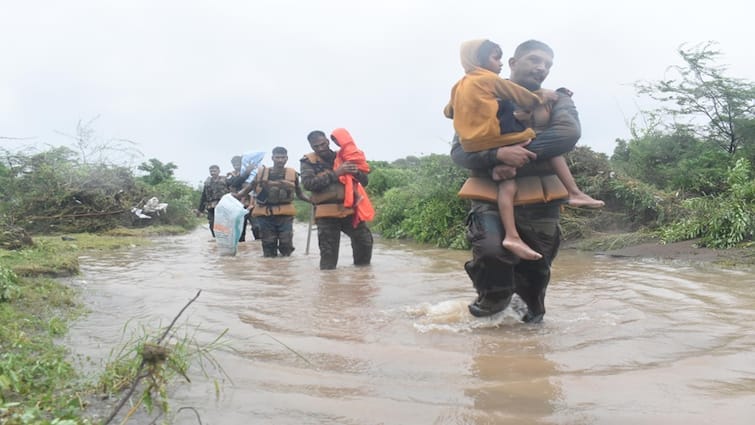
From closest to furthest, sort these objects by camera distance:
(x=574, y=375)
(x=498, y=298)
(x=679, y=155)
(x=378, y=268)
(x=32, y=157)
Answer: (x=574, y=375)
(x=498, y=298)
(x=378, y=268)
(x=679, y=155)
(x=32, y=157)

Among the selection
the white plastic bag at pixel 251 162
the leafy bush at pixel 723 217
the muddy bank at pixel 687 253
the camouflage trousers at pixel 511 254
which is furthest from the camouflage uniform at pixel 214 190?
the camouflage trousers at pixel 511 254

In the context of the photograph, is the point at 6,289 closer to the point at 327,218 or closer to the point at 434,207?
the point at 327,218

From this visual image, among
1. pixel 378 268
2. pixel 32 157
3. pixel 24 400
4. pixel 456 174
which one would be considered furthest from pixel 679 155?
pixel 32 157

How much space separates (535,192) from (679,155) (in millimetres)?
8508

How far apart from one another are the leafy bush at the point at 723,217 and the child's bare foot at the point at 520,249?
17.8ft

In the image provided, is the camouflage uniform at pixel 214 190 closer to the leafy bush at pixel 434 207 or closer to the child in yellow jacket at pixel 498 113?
the leafy bush at pixel 434 207

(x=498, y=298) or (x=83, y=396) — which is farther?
(x=498, y=298)

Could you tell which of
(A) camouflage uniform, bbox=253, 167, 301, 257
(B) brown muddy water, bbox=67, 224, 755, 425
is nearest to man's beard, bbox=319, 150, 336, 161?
(A) camouflage uniform, bbox=253, 167, 301, 257

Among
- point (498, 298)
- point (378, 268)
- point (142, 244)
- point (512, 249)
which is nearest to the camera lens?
point (512, 249)

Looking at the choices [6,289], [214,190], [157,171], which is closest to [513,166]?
[6,289]

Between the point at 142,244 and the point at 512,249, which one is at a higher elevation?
the point at 512,249

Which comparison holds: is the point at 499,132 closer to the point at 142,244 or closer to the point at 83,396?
the point at 83,396

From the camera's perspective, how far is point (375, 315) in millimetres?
4652

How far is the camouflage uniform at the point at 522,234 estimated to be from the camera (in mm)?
3979
